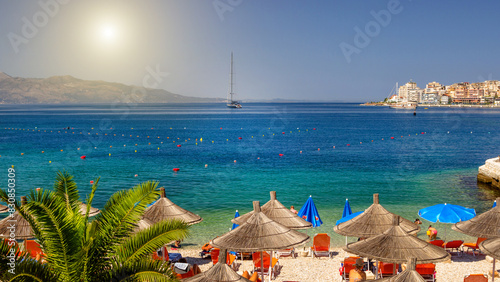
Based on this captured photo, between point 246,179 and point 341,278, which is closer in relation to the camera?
point 341,278

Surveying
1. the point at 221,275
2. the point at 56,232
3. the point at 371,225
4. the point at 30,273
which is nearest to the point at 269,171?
the point at 371,225

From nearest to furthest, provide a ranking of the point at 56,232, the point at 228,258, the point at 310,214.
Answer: the point at 56,232 < the point at 228,258 < the point at 310,214

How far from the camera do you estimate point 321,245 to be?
1484cm

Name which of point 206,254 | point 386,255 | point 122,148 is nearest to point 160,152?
point 122,148

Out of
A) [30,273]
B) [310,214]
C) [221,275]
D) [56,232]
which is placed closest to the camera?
[30,273]

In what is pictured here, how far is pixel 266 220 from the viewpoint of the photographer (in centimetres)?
1033

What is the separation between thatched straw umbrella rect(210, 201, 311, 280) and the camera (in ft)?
31.9

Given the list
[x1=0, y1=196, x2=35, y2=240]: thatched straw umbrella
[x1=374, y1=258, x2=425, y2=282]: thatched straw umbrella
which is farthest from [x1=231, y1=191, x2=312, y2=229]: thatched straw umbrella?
[x1=0, y1=196, x2=35, y2=240]: thatched straw umbrella

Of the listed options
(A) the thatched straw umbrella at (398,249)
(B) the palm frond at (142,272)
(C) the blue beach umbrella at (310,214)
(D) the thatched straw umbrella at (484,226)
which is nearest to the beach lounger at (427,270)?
(D) the thatched straw umbrella at (484,226)

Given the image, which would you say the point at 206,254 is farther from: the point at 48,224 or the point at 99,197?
the point at 99,197

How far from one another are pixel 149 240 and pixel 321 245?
30.4ft

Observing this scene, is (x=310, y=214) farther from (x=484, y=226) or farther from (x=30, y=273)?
(x=30, y=273)

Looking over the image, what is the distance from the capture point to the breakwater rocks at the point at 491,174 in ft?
93.1

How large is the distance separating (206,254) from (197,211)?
8.52 metres
